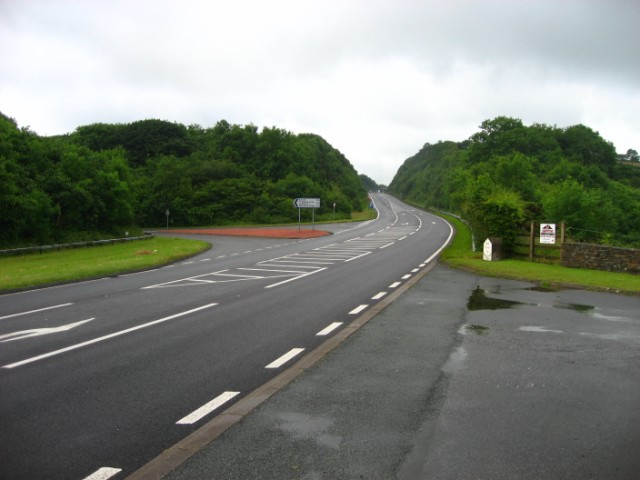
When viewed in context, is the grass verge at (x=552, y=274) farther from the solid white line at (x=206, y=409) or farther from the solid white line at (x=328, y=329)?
the solid white line at (x=206, y=409)

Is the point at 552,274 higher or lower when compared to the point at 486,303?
higher

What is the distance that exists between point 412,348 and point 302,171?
100365mm

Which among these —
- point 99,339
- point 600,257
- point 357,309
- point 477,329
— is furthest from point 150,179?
point 477,329

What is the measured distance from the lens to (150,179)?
79.0m

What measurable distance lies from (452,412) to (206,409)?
2.26 meters

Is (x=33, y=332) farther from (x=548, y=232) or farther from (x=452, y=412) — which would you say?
(x=548, y=232)

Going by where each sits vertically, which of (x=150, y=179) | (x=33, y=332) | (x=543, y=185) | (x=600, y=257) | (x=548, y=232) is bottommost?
(x=33, y=332)

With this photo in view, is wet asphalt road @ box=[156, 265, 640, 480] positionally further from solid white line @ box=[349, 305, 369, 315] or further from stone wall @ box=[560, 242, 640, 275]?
stone wall @ box=[560, 242, 640, 275]

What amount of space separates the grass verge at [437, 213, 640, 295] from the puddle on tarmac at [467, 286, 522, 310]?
9.88 feet

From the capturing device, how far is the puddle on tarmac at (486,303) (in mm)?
10712

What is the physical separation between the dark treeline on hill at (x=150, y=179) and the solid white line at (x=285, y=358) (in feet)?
118

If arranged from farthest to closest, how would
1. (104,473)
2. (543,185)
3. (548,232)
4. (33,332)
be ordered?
(543,185) < (548,232) < (33,332) < (104,473)

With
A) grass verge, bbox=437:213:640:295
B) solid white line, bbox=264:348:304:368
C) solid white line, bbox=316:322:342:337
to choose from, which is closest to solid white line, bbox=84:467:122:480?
solid white line, bbox=264:348:304:368

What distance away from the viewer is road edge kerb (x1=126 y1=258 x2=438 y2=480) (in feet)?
12.4
